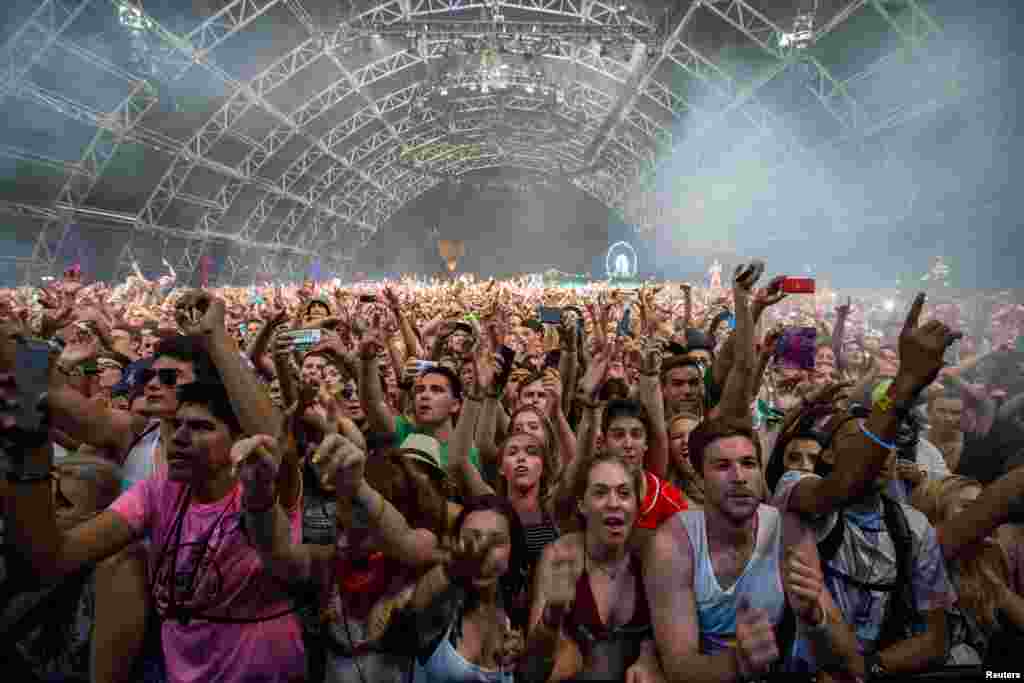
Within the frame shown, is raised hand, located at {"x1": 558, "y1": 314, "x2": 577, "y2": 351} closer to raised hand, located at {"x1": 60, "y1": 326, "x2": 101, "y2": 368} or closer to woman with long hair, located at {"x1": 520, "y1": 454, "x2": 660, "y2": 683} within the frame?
woman with long hair, located at {"x1": 520, "y1": 454, "x2": 660, "y2": 683}

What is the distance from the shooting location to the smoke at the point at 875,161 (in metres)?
10.6

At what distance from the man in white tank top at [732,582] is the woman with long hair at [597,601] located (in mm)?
96

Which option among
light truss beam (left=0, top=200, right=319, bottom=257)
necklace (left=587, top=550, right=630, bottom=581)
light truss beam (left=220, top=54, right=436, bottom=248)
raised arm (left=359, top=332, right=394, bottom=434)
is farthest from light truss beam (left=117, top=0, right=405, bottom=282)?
necklace (left=587, top=550, right=630, bottom=581)

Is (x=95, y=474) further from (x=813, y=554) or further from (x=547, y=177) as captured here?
(x=547, y=177)

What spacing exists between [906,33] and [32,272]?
21.4 m

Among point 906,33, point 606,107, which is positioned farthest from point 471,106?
point 906,33

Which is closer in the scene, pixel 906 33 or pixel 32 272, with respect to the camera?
pixel 906 33

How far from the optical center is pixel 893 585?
2.33m

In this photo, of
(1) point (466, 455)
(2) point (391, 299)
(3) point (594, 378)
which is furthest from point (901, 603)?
(2) point (391, 299)

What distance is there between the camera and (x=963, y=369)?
5062mm

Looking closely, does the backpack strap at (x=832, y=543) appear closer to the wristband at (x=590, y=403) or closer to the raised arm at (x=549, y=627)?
the raised arm at (x=549, y=627)

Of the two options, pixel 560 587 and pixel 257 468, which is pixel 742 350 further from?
pixel 257 468

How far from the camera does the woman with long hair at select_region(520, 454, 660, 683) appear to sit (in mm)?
2035

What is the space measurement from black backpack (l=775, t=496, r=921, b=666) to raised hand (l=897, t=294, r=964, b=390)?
0.56m
